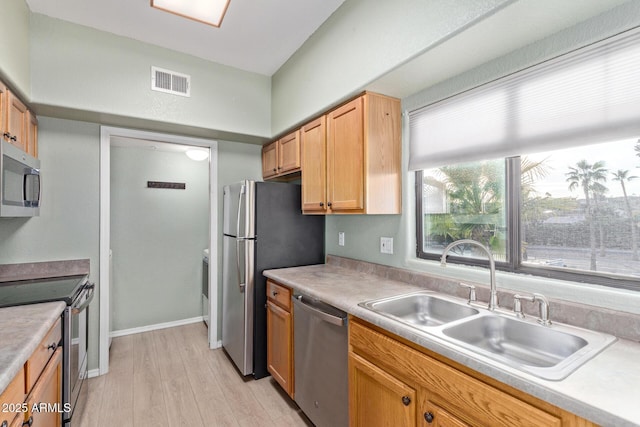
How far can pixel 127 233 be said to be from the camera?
12.0ft

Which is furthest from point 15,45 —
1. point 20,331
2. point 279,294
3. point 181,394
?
point 181,394

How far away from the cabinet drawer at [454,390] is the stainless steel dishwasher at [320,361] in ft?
0.88

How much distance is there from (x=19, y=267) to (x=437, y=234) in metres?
3.11

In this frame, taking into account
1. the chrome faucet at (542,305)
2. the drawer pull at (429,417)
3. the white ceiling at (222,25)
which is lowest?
the drawer pull at (429,417)

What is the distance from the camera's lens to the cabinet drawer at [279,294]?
7.20ft

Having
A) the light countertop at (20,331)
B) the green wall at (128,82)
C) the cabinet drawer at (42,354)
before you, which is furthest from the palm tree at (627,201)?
the green wall at (128,82)

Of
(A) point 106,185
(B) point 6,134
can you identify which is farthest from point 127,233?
(B) point 6,134

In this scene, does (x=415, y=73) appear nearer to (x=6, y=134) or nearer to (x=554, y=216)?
(x=554, y=216)

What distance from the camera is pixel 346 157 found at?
2.09 metres

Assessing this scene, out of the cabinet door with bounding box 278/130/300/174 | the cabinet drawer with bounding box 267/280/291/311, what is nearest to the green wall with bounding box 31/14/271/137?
the cabinet door with bounding box 278/130/300/174

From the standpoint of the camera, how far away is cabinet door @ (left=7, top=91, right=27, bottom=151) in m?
1.86

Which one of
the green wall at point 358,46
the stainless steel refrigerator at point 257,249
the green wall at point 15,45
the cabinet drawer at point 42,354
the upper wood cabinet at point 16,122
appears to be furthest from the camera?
the stainless steel refrigerator at point 257,249

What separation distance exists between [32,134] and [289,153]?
1.97 meters

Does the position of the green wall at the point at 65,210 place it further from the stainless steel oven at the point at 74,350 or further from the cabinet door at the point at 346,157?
the cabinet door at the point at 346,157
